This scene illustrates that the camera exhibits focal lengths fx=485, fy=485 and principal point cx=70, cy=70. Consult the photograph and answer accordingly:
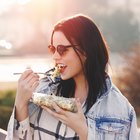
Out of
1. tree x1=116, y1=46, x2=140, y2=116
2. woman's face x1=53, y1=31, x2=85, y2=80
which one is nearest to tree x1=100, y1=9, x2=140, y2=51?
tree x1=116, y1=46, x2=140, y2=116

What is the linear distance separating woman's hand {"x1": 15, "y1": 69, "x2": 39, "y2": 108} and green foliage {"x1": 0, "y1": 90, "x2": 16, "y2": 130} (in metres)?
3.75

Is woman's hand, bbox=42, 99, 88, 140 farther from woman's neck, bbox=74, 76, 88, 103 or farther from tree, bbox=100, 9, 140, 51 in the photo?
tree, bbox=100, 9, 140, 51

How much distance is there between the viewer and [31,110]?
7.80 ft

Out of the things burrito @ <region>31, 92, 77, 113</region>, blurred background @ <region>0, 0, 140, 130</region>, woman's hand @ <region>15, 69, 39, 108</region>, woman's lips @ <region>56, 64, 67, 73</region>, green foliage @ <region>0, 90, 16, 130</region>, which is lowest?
green foliage @ <region>0, 90, 16, 130</region>

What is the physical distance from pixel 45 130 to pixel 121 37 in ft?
37.4

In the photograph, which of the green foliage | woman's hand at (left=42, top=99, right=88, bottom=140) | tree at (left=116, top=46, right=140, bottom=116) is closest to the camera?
woman's hand at (left=42, top=99, right=88, bottom=140)

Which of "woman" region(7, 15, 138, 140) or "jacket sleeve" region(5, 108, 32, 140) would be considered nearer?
"woman" region(7, 15, 138, 140)

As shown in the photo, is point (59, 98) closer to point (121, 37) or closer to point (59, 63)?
point (59, 63)

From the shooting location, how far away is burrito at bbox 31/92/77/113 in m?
2.16

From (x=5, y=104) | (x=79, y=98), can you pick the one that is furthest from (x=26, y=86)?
(x=5, y=104)

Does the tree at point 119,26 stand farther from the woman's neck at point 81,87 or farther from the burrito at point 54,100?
the burrito at point 54,100

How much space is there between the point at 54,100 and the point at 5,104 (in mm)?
5386

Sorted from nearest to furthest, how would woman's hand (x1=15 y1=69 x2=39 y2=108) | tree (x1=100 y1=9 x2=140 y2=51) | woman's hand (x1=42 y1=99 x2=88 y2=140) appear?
woman's hand (x1=42 y1=99 x2=88 y2=140) → woman's hand (x1=15 y1=69 x2=39 y2=108) → tree (x1=100 y1=9 x2=140 y2=51)

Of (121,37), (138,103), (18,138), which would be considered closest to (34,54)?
(121,37)
